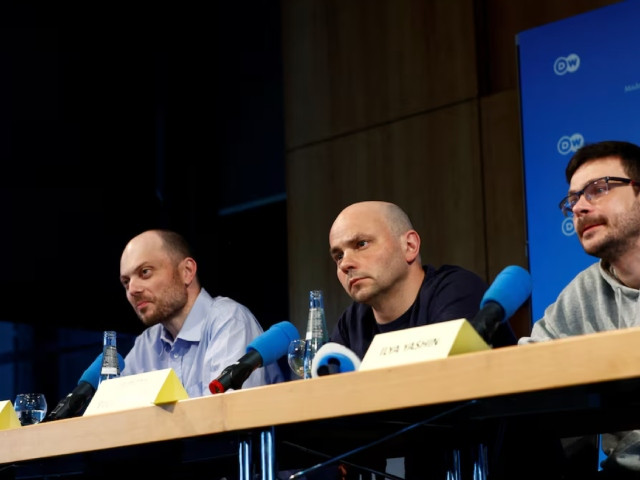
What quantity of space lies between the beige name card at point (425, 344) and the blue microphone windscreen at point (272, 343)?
1.68 ft

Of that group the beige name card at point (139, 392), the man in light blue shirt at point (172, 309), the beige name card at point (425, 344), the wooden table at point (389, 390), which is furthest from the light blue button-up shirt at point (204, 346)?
the beige name card at point (425, 344)

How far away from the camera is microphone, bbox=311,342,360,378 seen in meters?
1.45

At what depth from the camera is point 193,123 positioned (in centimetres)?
527

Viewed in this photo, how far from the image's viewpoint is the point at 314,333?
201 centimetres

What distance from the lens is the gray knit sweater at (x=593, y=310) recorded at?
2000 mm

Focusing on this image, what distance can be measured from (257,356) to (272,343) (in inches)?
2.0

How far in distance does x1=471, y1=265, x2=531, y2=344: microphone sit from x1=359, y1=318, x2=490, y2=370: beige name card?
0.03 m

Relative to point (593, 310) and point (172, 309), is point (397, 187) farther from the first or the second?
point (593, 310)

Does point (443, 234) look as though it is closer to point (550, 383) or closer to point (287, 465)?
point (287, 465)

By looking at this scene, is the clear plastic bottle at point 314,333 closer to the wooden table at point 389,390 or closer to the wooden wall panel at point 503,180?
the wooden table at point 389,390

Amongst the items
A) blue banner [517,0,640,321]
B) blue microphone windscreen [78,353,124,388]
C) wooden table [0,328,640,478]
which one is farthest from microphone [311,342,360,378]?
blue banner [517,0,640,321]

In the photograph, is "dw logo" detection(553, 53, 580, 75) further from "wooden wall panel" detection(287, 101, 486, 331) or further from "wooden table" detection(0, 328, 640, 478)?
"wooden table" detection(0, 328, 640, 478)

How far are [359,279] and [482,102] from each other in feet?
5.45

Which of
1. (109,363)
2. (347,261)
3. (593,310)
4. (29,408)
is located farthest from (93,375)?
(593,310)
